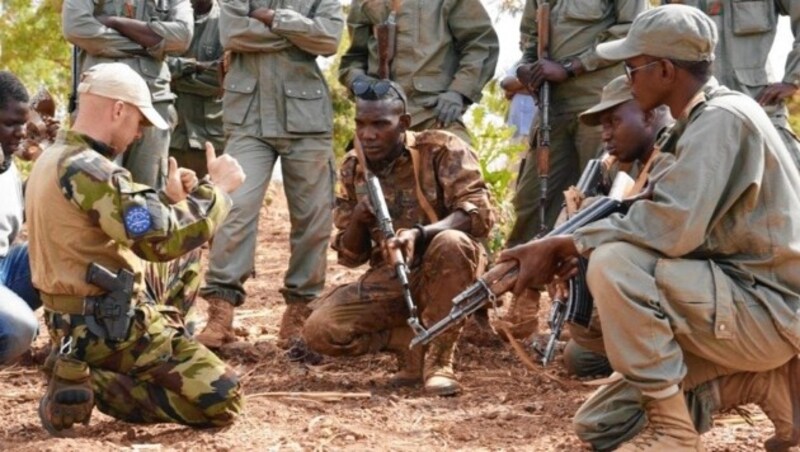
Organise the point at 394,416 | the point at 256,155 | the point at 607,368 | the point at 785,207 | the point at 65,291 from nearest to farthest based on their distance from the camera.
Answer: the point at 785,207 → the point at 65,291 → the point at 394,416 → the point at 607,368 → the point at 256,155

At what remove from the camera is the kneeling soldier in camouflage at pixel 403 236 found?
20.1 ft

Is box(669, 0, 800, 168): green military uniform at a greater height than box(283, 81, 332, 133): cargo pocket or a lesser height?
greater

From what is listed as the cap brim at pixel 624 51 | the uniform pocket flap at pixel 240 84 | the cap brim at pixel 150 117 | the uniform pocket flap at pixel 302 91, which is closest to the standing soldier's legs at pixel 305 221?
the uniform pocket flap at pixel 302 91

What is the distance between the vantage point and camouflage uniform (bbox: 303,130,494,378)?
6.11 meters

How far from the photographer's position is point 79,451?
479 centimetres

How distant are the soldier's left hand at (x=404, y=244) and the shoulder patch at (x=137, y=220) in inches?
52.7

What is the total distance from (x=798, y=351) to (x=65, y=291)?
9.12 feet

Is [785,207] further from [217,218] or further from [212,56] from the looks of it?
[212,56]

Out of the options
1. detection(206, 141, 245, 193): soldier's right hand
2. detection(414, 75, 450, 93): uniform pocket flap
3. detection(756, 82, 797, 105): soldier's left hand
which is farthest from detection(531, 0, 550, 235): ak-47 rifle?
detection(206, 141, 245, 193): soldier's right hand

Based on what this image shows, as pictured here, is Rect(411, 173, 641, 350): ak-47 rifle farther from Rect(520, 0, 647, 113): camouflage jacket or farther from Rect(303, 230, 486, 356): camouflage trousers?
Rect(520, 0, 647, 113): camouflage jacket

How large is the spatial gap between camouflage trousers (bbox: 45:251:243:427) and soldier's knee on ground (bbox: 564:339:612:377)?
66.6 inches

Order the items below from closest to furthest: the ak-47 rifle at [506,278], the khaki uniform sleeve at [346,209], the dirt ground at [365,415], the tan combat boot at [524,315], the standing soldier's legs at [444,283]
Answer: the ak-47 rifle at [506,278] → the dirt ground at [365,415] → the standing soldier's legs at [444,283] → the khaki uniform sleeve at [346,209] → the tan combat boot at [524,315]

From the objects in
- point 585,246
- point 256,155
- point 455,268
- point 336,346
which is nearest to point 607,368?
point 455,268

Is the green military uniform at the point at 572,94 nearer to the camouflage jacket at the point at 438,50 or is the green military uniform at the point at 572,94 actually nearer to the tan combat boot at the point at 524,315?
the camouflage jacket at the point at 438,50
